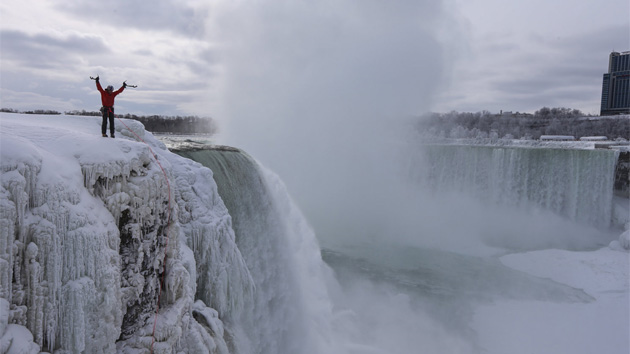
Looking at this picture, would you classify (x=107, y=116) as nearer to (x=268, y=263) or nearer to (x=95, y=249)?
(x=95, y=249)

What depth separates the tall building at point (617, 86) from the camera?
2163 inches

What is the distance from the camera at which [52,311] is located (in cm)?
313

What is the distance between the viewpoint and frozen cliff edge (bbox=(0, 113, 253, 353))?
118 inches

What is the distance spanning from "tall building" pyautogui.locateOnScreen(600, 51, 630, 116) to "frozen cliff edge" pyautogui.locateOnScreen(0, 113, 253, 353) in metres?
67.7

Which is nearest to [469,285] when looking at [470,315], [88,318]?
[470,315]

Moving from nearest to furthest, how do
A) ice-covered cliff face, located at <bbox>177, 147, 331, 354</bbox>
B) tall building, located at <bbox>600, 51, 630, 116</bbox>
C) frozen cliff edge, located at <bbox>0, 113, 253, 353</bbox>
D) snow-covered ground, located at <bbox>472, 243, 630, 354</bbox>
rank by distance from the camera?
frozen cliff edge, located at <bbox>0, 113, 253, 353</bbox> → ice-covered cliff face, located at <bbox>177, 147, 331, 354</bbox> → snow-covered ground, located at <bbox>472, 243, 630, 354</bbox> → tall building, located at <bbox>600, 51, 630, 116</bbox>

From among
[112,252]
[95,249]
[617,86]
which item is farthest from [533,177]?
[617,86]

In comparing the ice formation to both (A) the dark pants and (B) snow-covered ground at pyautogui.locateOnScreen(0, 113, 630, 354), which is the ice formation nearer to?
(B) snow-covered ground at pyautogui.locateOnScreen(0, 113, 630, 354)

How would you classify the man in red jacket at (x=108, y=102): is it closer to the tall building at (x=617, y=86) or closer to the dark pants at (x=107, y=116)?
the dark pants at (x=107, y=116)

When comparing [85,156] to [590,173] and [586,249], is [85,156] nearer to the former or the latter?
[586,249]

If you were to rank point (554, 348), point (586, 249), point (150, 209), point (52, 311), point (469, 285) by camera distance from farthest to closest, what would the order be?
point (586, 249)
point (469, 285)
point (554, 348)
point (150, 209)
point (52, 311)

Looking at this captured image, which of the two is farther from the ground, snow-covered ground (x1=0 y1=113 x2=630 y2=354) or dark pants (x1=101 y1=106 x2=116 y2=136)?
dark pants (x1=101 y1=106 x2=116 y2=136)

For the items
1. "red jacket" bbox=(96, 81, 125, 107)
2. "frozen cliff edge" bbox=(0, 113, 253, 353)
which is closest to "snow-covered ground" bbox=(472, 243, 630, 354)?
"frozen cliff edge" bbox=(0, 113, 253, 353)

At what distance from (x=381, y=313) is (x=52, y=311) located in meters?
9.16
